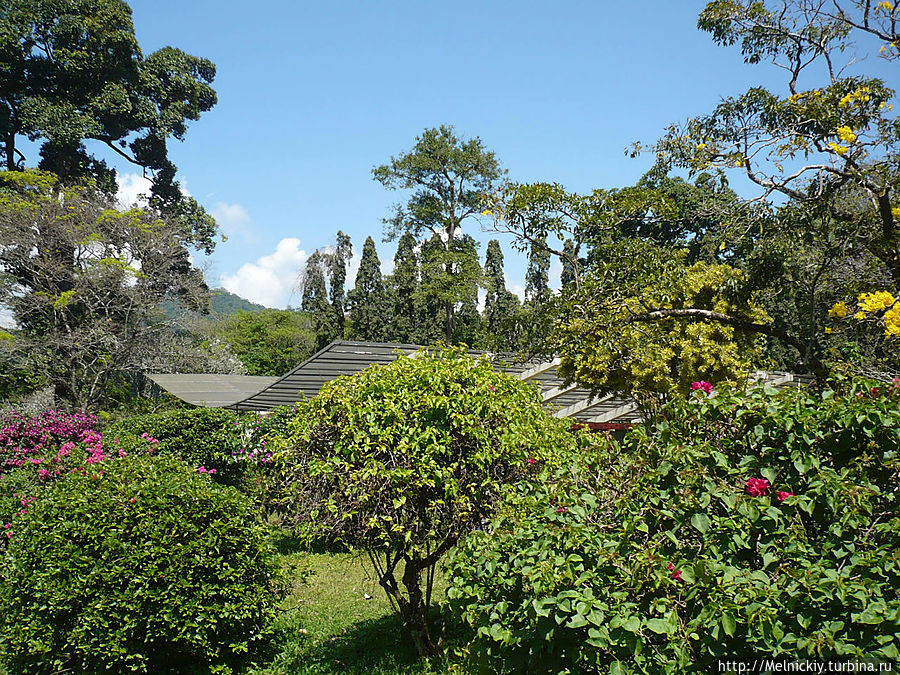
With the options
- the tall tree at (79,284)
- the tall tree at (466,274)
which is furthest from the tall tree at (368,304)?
the tall tree at (79,284)

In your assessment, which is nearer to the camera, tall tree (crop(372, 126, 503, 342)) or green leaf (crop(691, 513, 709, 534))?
green leaf (crop(691, 513, 709, 534))

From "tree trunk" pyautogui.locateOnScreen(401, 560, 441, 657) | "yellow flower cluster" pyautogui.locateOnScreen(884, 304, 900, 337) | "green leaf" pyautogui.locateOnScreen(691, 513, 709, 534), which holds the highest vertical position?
"yellow flower cluster" pyautogui.locateOnScreen(884, 304, 900, 337)

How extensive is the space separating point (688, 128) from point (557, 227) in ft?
15.6

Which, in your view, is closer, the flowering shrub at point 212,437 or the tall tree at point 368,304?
the flowering shrub at point 212,437

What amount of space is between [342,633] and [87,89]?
26875 mm

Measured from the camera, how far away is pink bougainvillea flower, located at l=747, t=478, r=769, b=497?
222 cm

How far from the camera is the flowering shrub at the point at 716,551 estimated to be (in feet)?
6.38

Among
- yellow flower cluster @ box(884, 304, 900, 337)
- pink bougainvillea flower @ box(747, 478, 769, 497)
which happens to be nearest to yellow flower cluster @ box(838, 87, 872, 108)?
yellow flower cluster @ box(884, 304, 900, 337)

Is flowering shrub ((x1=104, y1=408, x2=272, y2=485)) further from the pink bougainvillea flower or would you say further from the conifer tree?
the conifer tree

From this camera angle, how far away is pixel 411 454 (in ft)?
12.8

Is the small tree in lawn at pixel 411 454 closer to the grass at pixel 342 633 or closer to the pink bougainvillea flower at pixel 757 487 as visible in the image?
the grass at pixel 342 633

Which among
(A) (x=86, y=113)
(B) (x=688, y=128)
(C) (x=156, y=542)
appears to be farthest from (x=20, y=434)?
(A) (x=86, y=113)

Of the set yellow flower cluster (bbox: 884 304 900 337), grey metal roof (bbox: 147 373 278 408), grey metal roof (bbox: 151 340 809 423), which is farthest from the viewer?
grey metal roof (bbox: 147 373 278 408)

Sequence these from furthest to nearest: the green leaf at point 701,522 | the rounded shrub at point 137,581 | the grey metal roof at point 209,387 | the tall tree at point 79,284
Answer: the tall tree at point 79,284 → the grey metal roof at point 209,387 → the rounded shrub at point 137,581 → the green leaf at point 701,522
